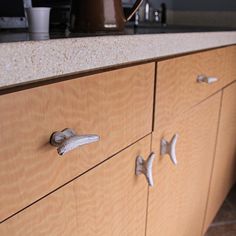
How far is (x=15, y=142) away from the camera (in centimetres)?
33

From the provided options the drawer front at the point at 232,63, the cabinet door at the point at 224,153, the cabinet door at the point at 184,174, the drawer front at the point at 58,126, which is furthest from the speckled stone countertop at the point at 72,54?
the cabinet door at the point at 224,153

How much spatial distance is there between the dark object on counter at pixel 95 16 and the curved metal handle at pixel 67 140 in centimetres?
23

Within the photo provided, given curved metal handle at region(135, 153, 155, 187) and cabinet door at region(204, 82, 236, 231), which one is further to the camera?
cabinet door at region(204, 82, 236, 231)

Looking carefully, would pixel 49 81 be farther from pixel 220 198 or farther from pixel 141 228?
pixel 220 198

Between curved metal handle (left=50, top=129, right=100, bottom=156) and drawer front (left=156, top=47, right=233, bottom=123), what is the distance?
263 mm

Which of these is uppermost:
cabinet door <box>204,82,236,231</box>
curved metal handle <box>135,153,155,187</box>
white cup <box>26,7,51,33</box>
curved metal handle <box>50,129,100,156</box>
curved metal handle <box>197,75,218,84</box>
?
white cup <box>26,7,51,33</box>

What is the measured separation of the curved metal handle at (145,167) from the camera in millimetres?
580

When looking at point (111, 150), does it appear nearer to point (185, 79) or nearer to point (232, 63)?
point (185, 79)

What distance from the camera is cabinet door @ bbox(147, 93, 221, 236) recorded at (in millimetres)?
702

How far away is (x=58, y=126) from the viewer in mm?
378

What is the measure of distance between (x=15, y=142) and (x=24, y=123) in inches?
1.0

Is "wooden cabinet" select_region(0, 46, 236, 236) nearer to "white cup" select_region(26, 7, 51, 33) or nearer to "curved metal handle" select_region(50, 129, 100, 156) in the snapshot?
"curved metal handle" select_region(50, 129, 100, 156)

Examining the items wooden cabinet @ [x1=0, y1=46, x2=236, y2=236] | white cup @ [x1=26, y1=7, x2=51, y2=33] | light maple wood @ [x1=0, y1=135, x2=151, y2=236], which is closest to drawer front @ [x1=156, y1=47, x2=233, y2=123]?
wooden cabinet @ [x1=0, y1=46, x2=236, y2=236]

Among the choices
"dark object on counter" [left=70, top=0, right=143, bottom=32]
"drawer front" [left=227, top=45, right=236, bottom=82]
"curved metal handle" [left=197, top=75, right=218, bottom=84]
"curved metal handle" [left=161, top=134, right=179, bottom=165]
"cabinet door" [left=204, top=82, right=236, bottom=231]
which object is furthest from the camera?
"cabinet door" [left=204, top=82, right=236, bottom=231]
